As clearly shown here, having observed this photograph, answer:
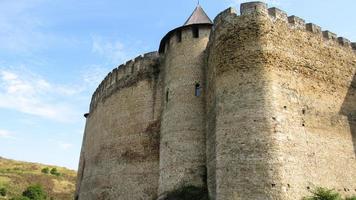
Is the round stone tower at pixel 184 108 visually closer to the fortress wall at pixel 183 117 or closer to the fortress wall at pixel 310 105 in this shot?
the fortress wall at pixel 183 117

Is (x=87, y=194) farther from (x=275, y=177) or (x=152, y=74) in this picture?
(x=275, y=177)

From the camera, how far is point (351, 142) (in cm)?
1694

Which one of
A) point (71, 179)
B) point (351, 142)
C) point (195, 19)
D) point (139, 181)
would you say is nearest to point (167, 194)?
point (139, 181)

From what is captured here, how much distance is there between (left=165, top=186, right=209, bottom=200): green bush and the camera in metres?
16.3

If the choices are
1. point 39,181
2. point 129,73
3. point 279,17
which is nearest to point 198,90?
point 279,17

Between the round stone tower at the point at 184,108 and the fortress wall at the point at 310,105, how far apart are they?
449 cm

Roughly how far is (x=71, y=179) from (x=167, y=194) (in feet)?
138

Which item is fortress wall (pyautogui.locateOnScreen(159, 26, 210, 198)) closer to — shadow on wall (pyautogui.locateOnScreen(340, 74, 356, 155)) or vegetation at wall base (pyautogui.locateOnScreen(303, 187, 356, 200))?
vegetation at wall base (pyautogui.locateOnScreen(303, 187, 356, 200))

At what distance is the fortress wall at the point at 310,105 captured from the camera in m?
14.3

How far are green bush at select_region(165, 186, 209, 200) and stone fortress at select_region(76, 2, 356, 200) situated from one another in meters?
0.29

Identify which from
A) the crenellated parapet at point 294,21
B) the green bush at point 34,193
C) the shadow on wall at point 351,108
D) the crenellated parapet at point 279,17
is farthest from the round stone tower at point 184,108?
the green bush at point 34,193

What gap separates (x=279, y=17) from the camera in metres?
16.5

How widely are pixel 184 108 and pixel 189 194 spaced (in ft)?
14.4

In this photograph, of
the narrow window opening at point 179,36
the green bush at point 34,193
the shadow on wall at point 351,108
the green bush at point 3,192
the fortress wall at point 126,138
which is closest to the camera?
the shadow on wall at point 351,108
